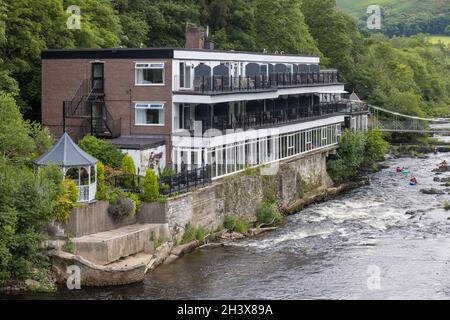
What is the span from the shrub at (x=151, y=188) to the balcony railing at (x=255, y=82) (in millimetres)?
9520

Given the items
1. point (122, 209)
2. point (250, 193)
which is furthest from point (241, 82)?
point (122, 209)

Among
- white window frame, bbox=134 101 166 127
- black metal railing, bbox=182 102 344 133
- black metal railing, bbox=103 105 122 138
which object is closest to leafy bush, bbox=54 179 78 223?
black metal railing, bbox=103 105 122 138

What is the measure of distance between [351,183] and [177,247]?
3077cm

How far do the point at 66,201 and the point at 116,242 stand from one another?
2.94 metres

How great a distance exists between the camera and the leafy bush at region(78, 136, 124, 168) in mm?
45688

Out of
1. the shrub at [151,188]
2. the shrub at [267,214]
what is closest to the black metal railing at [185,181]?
the shrub at [151,188]

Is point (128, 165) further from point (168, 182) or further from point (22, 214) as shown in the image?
point (22, 214)

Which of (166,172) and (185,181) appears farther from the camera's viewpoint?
(166,172)

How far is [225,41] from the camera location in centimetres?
9444

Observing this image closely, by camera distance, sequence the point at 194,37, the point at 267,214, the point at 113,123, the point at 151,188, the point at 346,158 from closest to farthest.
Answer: the point at 151,188, the point at 113,123, the point at 267,214, the point at 194,37, the point at 346,158

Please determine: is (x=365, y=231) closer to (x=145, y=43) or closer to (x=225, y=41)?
(x=145, y=43)

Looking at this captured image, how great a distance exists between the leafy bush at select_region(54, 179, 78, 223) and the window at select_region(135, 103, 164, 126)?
13070mm

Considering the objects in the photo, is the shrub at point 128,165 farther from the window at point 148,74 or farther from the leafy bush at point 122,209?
the window at point 148,74

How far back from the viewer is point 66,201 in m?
38.0
